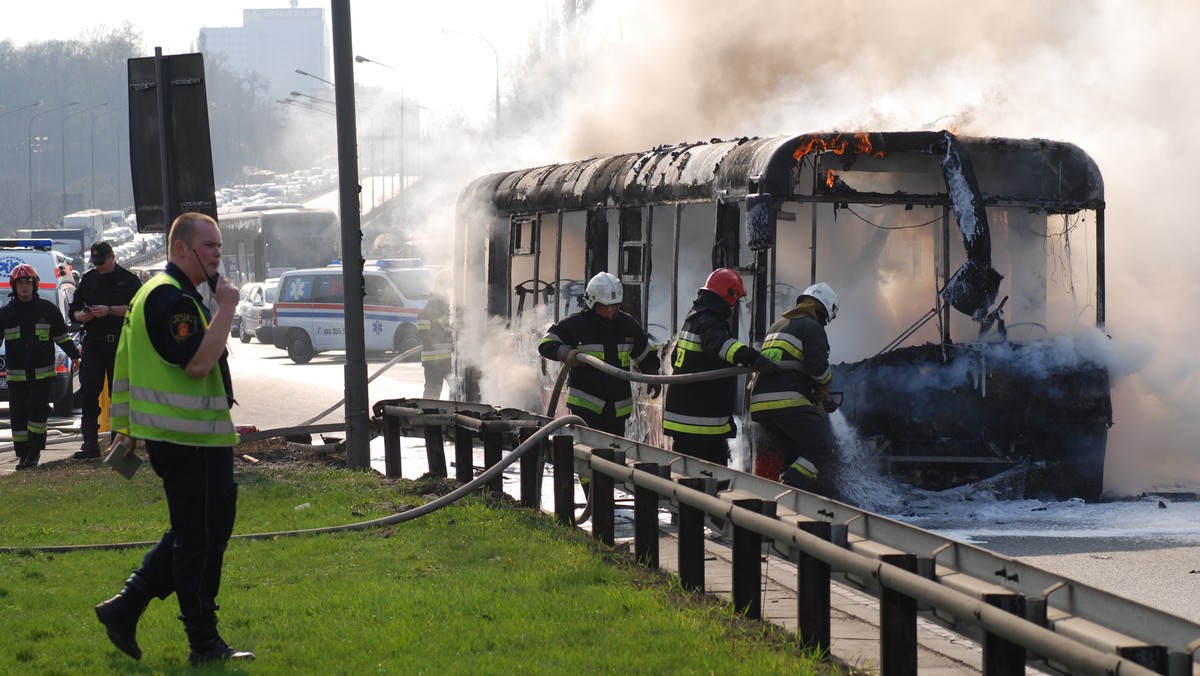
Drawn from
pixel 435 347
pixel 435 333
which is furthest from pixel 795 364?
pixel 435 333

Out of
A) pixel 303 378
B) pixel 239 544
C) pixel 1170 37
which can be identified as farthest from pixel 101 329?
pixel 303 378

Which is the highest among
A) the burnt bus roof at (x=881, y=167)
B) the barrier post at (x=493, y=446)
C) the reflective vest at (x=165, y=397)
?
the burnt bus roof at (x=881, y=167)

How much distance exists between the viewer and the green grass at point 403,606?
5.83 metres

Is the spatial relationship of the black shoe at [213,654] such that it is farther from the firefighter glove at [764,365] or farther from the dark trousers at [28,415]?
the dark trousers at [28,415]

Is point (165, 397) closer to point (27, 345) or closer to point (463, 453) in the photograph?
point (463, 453)

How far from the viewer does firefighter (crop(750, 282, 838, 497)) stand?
31.8ft

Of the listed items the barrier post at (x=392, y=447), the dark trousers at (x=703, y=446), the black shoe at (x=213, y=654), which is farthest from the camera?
the barrier post at (x=392, y=447)

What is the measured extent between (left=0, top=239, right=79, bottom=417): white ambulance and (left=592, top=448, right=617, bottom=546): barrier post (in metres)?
14.0

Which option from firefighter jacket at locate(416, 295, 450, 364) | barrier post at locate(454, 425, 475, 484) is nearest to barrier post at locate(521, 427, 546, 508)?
barrier post at locate(454, 425, 475, 484)

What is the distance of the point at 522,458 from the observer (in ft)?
31.2

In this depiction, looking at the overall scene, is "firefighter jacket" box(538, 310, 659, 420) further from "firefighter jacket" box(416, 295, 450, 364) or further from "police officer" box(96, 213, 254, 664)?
"firefighter jacket" box(416, 295, 450, 364)

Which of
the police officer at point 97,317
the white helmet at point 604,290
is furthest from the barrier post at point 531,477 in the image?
the police officer at point 97,317

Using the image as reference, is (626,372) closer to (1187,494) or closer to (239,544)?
(239,544)

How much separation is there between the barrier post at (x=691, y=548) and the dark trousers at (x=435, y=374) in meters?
13.1
